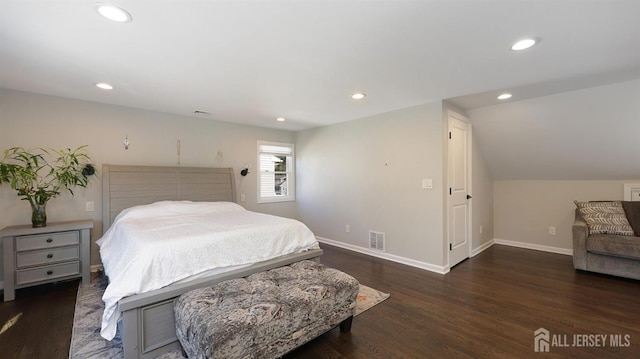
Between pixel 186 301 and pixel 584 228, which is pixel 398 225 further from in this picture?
pixel 186 301

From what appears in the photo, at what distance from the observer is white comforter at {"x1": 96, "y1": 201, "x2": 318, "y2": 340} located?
192 cm

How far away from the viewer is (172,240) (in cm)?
220

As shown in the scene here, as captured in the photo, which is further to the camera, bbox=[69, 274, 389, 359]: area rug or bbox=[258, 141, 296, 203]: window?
bbox=[258, 141, 296, 203]: window

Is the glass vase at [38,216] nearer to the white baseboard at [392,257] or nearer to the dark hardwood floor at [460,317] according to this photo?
the dark hardwood floor at [460,317]

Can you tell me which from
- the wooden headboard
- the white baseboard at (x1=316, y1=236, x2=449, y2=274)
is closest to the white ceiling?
the wooden headboard

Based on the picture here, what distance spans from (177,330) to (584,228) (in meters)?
4.85

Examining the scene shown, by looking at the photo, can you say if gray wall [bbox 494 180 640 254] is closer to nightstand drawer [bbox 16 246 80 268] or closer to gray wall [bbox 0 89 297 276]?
gray wall [bbox 0 89 297 276]

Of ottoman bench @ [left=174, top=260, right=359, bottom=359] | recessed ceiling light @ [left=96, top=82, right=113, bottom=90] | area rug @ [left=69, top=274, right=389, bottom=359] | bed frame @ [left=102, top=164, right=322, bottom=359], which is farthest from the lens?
recessed ceiling light @ [left=96, top=82, right=113, bottom=90]

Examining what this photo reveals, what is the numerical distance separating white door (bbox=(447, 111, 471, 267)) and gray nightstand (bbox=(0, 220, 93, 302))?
4.62 m

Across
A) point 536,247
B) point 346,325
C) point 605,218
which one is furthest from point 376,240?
point 605,218

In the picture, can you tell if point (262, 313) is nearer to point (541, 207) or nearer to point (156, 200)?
point (156, 200)

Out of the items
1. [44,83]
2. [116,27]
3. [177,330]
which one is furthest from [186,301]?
[44,83]

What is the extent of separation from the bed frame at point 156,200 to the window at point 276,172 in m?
0.74

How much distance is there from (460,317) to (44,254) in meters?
4.38
